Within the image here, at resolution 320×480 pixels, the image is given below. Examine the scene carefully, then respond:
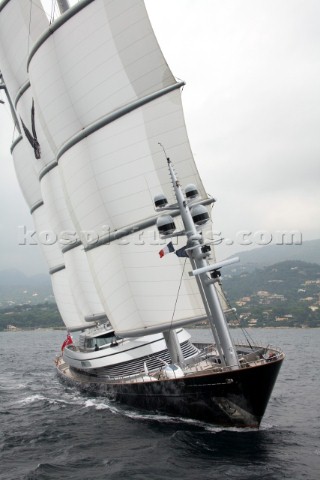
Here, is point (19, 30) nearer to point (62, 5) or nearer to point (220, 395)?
point (62, 5)

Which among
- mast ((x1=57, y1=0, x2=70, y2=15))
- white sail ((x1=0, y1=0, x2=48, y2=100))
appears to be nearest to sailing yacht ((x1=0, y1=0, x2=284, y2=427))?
white sail ((x1=0, y1=0, x2=48, y2=100))

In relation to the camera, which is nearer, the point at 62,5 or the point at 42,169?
the point at 62,5

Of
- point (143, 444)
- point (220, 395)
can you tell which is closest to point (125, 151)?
point (220, 395)

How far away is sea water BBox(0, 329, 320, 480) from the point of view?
14.4 meters

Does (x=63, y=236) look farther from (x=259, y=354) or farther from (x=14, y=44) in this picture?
(x=259, y=354)

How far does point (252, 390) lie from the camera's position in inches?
680

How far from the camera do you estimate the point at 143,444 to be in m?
17.1

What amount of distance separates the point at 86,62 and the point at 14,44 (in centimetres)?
1231

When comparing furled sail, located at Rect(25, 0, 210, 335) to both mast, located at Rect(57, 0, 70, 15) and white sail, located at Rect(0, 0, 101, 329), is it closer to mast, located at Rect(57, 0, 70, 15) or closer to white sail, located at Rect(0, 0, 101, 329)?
white sail, located at Rect(0, 0, 101, 329)

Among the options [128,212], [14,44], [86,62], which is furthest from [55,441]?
[14,44]

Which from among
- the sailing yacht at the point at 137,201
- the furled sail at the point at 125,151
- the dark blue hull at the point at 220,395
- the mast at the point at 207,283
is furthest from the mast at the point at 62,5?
the dark blue hull at the point at 220,395

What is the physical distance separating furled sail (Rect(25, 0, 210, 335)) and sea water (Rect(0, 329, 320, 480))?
459cm

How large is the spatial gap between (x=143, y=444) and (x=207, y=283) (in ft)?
21.6

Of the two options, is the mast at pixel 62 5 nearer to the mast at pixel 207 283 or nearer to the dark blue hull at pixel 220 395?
the mast at pixel 207 283
